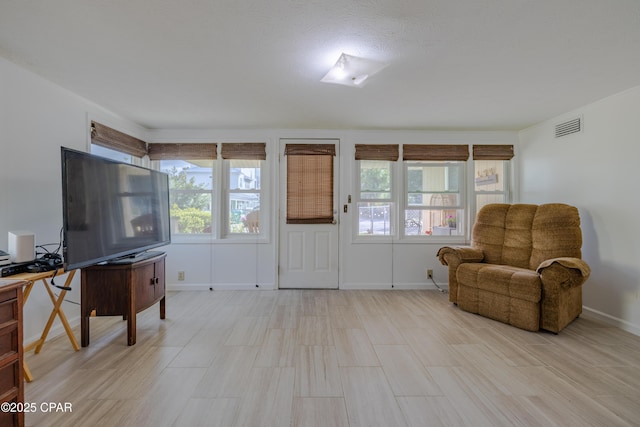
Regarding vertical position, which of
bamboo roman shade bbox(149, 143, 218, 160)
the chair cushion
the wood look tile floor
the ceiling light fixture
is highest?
the ceiling light fixture

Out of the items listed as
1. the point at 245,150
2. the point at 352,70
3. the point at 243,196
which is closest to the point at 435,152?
the point at 352,70

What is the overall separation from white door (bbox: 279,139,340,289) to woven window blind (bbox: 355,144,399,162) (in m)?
0.34

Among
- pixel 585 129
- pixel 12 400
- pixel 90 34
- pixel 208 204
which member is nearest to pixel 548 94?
pixel 585 129

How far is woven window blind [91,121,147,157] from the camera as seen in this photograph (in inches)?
112

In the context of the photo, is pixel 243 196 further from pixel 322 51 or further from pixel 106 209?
pixel 322 51

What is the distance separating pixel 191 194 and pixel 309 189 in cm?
172

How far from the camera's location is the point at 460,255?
318 centimetres

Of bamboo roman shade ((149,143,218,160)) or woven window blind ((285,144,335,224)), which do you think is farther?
woven window blind ((285,144,335,224))

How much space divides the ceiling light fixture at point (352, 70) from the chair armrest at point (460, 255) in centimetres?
225

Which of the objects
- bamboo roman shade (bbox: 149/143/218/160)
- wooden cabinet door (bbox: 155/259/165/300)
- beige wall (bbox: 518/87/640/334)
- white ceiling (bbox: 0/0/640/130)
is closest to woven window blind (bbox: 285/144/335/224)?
white ceiling (bbox: 0/0/640/130)

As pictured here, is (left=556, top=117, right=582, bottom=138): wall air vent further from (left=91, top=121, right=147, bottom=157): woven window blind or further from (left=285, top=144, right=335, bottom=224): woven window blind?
(left=91, top=121, right=147, bottom=157): woven window blind

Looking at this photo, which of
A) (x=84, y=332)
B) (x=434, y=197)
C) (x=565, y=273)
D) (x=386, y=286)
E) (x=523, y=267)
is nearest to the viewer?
(x=84, y=332)

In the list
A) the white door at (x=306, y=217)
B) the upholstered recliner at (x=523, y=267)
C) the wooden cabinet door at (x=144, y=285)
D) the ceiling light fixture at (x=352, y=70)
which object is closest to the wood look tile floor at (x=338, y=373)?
the upholstered recliner at (x=523, y=267)

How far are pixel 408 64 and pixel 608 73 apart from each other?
1.72 meters
